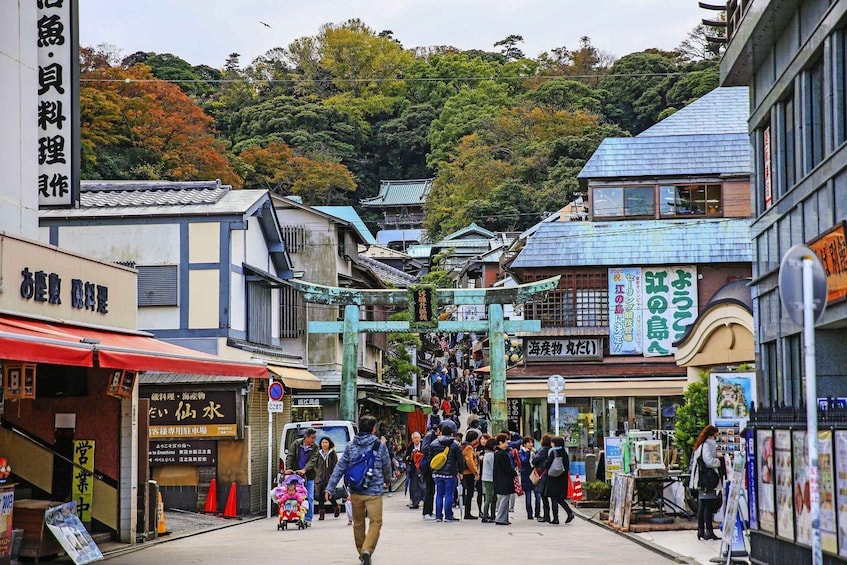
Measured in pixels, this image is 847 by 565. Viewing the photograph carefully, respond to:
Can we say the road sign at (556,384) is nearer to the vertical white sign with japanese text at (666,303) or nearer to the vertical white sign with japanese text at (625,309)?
the vertical white sign with japanese text at (625,309)

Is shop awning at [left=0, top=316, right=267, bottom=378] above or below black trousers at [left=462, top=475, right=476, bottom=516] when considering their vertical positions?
above

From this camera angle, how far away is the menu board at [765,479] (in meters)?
12.5

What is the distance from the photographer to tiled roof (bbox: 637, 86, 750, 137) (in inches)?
1630

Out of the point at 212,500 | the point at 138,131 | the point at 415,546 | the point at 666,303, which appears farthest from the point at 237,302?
the point at 138,131

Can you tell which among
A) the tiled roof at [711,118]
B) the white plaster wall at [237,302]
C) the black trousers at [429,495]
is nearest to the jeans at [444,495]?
the black trousers at [429,495]

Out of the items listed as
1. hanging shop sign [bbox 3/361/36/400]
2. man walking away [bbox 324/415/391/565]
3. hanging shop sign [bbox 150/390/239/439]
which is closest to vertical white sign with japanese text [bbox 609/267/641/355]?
hanging shop sign [bbox 150/390/239/439]

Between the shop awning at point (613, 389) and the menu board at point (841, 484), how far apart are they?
26186 millimetres

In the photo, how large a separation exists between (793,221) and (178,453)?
13444 mm

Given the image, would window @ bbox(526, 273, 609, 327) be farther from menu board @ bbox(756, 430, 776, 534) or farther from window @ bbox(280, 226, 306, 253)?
menu board @ bbox(756, 430, 776, 534)

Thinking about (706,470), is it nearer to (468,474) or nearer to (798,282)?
(468,474)

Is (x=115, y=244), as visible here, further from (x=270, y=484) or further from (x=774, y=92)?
(x=774, y=92)

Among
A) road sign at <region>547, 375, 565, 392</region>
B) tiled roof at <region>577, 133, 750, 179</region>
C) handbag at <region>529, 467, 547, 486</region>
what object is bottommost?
handbag at <region>529, 467, 547, 486</region>

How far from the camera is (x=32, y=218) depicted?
1680cm

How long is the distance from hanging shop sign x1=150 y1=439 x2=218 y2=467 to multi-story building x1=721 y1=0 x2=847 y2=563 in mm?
11442
